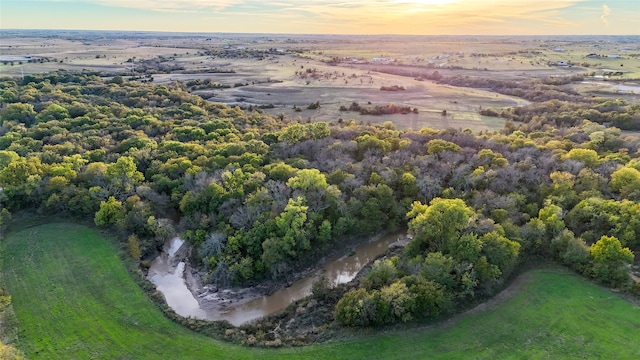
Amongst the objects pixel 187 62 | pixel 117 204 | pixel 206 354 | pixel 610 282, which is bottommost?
pixel 206 354

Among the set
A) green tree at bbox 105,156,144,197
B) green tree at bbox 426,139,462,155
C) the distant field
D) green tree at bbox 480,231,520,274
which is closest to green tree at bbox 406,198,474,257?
green tree at bbox 480,231,520,274

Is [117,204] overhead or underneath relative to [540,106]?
underneath

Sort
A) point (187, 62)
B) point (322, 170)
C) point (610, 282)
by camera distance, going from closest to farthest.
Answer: point (610, 282) → point (322, 170) → point (187, 62)

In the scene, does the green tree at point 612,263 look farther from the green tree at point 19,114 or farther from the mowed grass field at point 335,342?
the green tree at point 19,114

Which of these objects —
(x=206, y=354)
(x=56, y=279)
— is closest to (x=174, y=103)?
(x=56, y=279)

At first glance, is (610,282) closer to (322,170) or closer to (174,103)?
(322,170)

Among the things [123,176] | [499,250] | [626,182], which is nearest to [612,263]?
[499,250]

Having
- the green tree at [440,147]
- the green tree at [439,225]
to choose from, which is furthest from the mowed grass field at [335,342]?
the green tree at [440,147]
